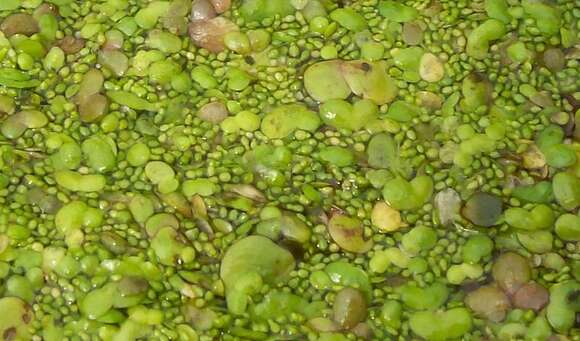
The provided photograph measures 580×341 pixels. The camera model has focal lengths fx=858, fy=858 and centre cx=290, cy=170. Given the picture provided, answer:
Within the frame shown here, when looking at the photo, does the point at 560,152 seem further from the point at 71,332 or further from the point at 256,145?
the point at 71,332

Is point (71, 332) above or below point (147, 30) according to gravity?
below

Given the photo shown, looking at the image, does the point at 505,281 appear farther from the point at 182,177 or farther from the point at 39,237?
the point at 39,237

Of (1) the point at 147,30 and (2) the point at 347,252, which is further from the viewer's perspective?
(1) the point at 147,30

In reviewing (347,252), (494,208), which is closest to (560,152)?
(494,208)

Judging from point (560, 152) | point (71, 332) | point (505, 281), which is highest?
point (560, 152)

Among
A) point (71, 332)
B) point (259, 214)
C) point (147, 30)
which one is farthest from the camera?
point (147, 30)

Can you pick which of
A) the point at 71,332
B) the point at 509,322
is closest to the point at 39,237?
the point at 71,332

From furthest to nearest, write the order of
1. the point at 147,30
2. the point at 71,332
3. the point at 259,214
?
the point at 147,30, the point at 259,214, the point at 71,332
